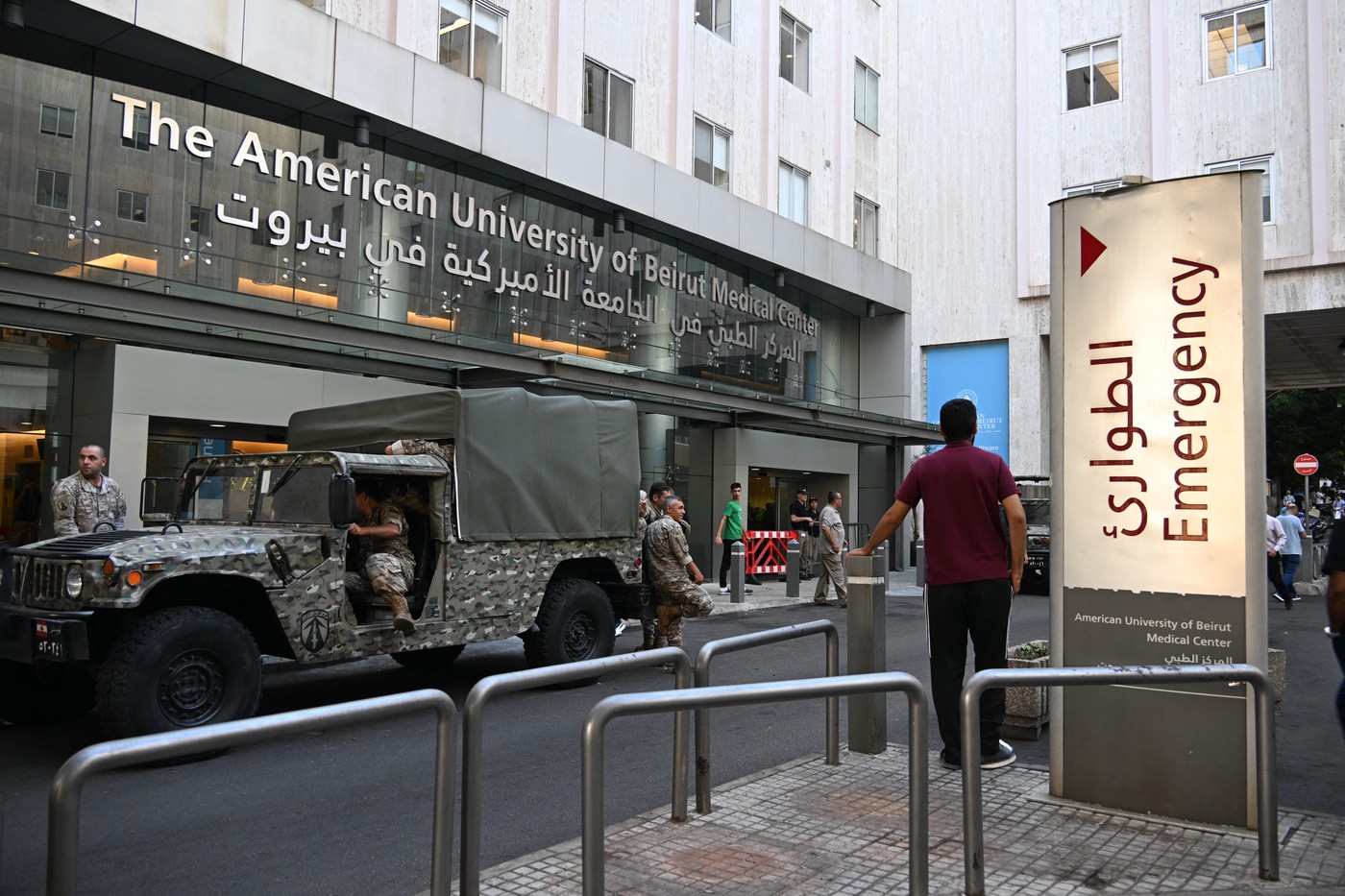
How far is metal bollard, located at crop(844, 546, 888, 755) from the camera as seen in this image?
6.28 m

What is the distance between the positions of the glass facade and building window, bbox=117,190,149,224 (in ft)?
0.05

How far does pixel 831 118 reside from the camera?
86.9ft

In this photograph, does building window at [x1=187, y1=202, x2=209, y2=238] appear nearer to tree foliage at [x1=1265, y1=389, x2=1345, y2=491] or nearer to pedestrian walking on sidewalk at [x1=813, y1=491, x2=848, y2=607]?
pedestrian walking on sidewalk at [x1=813, y1=491, x2=848, y2=607]

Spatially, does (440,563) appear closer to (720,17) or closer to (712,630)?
(712,630)

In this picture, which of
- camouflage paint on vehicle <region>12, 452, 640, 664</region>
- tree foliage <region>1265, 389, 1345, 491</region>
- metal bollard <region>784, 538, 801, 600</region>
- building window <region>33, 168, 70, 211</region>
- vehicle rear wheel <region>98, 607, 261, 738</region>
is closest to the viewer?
vehicle rear wheel <region>98, 607, 261, 738</region>

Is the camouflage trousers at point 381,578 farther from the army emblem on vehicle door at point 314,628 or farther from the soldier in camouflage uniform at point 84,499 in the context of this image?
the soldier in camouflage uniform at point 84,499

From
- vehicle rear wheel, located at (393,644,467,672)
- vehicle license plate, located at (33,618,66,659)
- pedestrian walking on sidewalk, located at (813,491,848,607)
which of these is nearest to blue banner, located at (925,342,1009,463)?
pedestrian walking on sidewalk, located at (813,491,848,607)

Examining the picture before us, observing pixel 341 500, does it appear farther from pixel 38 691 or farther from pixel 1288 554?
pixel 1288 554

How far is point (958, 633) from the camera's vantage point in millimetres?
5852

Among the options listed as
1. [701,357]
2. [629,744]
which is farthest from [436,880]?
[701,357]

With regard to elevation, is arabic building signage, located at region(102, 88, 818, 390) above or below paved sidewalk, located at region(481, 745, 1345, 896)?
above

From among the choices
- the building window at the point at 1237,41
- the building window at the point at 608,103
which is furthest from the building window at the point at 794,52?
the building window at the point at 1237,41

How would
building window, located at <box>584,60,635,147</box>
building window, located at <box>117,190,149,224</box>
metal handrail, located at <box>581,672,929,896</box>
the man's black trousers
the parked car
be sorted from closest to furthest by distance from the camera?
metal handrail, located at <box>581,672,929,896</box> < the man's black trousers < building window, located at <box>117,190,149,224</box> < building window, located at <box>584,60,635,147</box> < the parked car

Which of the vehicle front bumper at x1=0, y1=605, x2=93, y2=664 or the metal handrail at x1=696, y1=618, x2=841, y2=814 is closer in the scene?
the metal handrail at x1=696, y1=618, x2=841, y2=814
